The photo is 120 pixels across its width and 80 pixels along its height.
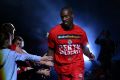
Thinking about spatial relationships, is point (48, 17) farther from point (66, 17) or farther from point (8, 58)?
point (8, 58)

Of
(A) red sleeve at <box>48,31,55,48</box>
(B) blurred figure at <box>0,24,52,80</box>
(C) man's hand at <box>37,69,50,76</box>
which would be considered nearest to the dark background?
(A) red sleeve at <box>48,31,55,48</box>

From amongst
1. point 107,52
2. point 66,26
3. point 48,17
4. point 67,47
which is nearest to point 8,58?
point 67,47

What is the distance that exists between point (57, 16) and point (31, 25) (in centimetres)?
118

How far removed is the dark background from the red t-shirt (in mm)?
7329

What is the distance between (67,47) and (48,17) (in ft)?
26.9

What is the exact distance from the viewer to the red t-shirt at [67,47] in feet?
20.9

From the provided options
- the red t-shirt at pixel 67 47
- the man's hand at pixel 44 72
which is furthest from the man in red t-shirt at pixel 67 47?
the man's hand at pixel 44 72

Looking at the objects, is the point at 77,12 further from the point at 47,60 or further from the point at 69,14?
the point at 47,60

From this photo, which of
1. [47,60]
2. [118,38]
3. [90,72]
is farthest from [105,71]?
[47,60]

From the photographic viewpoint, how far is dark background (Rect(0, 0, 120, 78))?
14.0 meters

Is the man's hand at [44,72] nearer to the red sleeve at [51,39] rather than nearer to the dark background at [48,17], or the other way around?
the red sleeve at [51,39]

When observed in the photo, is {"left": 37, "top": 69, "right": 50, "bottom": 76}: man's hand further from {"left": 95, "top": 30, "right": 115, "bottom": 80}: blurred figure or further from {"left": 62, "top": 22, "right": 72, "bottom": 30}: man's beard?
{"left": 95, "top": 30, "right": 115, "bottom": 80}: blurred figure

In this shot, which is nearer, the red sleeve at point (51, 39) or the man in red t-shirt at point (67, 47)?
the man in red t-shirt at point (67, 47)

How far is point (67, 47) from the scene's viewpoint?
636 cm
